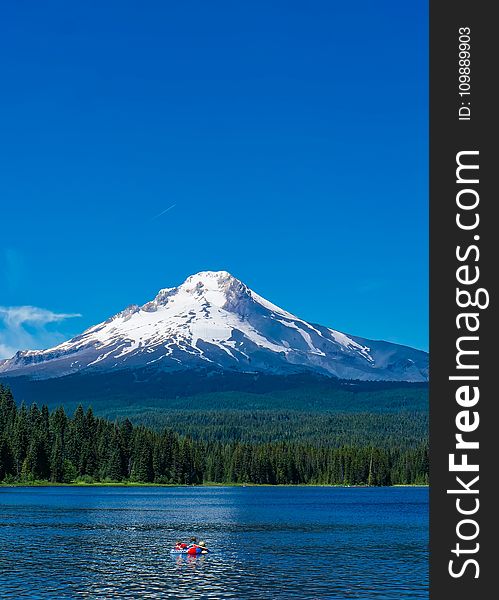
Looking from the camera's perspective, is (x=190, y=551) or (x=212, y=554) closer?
(x=190, y=551)

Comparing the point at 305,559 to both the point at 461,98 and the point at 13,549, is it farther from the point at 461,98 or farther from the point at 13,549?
the point at 461,98

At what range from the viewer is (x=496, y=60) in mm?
26250

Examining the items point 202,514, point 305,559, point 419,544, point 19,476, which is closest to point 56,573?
point 305,559

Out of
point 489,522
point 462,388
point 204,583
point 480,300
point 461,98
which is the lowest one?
point 204,583

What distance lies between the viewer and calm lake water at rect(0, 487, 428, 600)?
55.3 meters

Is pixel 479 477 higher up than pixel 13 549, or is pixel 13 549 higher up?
pixel 479 477

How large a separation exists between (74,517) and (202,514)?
20.6 meters

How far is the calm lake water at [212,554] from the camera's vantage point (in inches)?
2176

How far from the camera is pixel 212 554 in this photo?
75062 mm

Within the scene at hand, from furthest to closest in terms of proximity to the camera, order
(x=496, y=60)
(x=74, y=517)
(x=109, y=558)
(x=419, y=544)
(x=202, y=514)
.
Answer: (x=202, y=514) < (x=74, y=517) < (x=419, y=544) < (x=109, y=558) < (x=496, y=60)

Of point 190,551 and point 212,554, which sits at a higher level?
point 190,551

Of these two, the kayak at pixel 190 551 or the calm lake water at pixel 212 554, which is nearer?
the calm lake water at pixel 212 554

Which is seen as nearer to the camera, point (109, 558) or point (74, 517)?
point (109, 558)

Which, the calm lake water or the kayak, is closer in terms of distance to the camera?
the calm lake water
